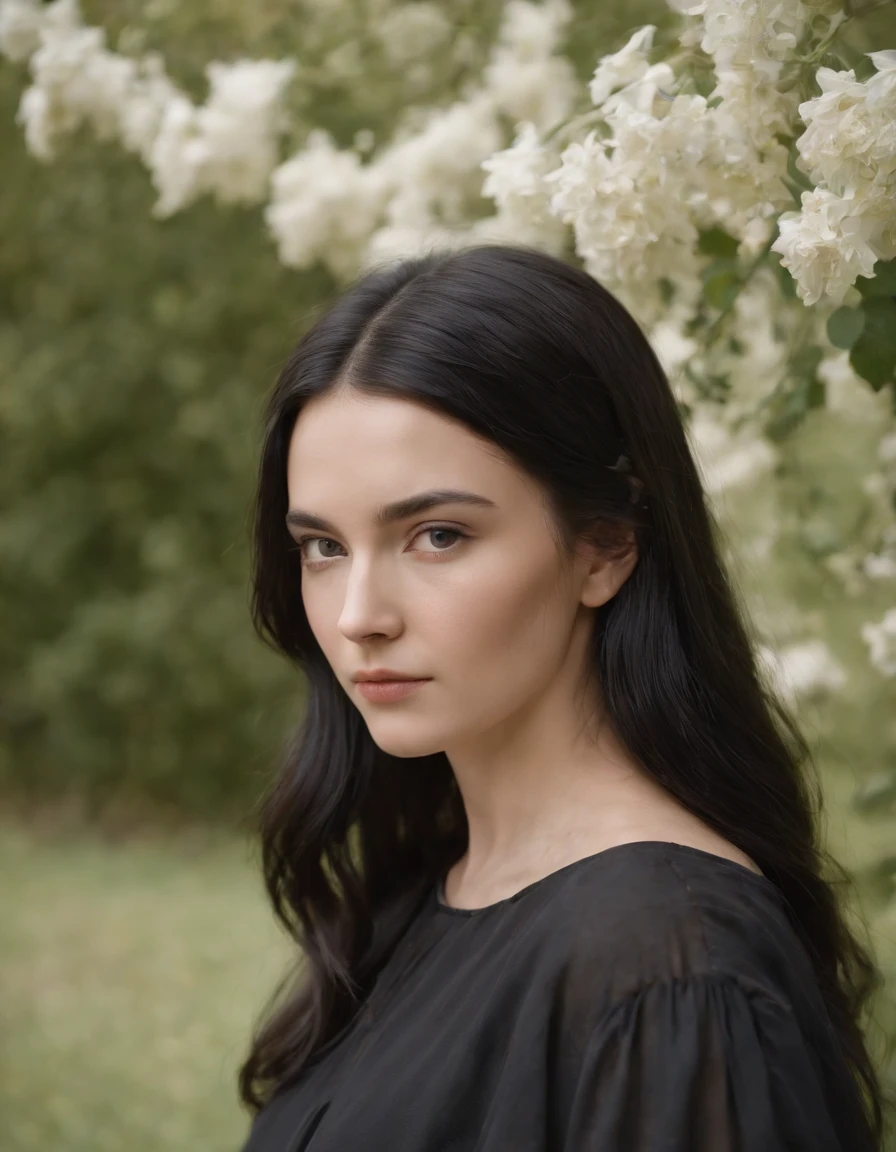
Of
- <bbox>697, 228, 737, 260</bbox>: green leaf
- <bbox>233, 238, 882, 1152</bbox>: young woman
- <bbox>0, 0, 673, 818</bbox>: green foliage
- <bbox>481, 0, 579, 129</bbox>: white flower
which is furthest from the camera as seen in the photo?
<bbox>0, 0, 673, 818</bbox>: green foliage

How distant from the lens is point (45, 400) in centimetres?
844

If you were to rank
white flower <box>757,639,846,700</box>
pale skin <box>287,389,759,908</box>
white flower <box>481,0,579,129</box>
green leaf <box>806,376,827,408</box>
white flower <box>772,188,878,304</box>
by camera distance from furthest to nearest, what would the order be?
white flower <box>757,639,846,700</box>
white flower <box>481,0,579,129</box>
green leaf <box>806,376,827,408</box>
pale skin <box>287,389,759,908</box>
white flower <box>772,188,878,304</box>

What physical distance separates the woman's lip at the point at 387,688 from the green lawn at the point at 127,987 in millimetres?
2494

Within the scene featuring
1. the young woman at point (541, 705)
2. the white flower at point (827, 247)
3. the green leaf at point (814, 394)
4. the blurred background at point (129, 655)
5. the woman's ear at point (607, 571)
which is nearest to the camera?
the young woman at point (541, 705)

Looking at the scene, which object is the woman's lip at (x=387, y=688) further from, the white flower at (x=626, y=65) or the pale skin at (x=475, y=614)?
the white flower at (x=626, y=65)

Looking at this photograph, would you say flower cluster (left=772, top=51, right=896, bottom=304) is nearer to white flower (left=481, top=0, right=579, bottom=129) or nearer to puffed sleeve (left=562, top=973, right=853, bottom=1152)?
puffed sleeve (left=562, top=973, right=853, bottom=1152)

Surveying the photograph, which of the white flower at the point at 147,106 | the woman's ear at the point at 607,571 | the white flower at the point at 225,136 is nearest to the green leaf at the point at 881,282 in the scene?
the woman's ear at the point at 607,571

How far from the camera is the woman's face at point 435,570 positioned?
157cm

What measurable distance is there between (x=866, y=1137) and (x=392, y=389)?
995 millimetres

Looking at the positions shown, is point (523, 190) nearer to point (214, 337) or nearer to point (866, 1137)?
point (866, 1137)

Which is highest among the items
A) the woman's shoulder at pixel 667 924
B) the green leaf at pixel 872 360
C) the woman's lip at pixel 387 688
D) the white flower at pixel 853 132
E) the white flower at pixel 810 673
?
the white flower at pixel 853 132

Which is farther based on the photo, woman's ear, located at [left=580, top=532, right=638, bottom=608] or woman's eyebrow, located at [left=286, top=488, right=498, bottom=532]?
woman's ear, located at [left=580, top=532, right=638, bottom=608]

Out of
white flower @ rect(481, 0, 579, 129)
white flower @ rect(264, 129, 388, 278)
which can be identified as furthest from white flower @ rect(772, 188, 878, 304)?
white flower @ rect(264, 129, 388, 278)

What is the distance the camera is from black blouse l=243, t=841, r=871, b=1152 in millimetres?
1230
